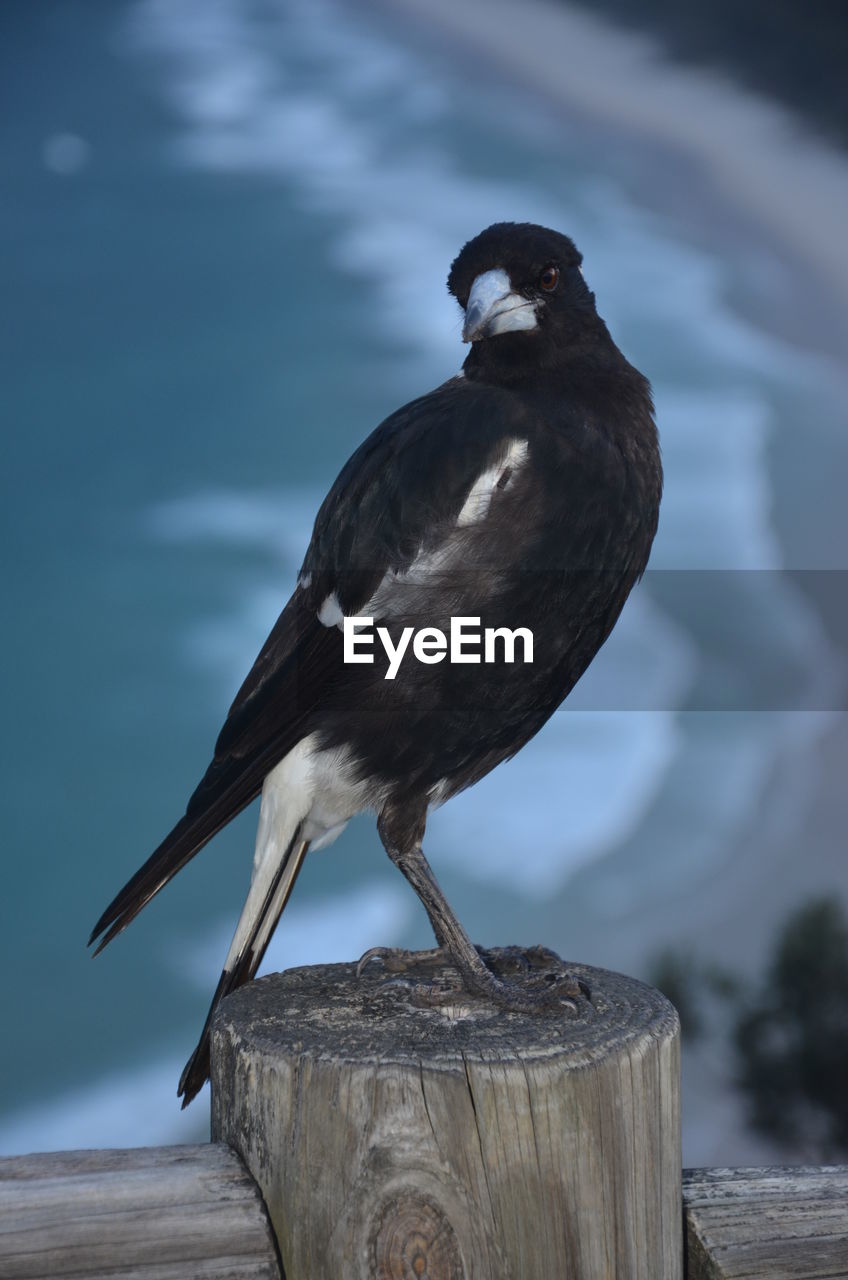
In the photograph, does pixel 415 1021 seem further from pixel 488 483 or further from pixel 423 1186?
pixel 488 483

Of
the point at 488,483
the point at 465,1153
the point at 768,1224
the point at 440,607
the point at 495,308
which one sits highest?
the point at 495,308

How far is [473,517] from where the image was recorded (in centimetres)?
154

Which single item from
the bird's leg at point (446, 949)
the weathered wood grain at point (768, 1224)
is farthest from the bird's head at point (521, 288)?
the weathered wood grain at point (768, 1224)

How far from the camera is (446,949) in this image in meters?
1.59

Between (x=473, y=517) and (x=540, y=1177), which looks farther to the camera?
(x=473, y=517)

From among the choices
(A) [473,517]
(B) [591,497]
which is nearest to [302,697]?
(A) [473,517]

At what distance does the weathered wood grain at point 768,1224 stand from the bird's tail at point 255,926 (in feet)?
2.09

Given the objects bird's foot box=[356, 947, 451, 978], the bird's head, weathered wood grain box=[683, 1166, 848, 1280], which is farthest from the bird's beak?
weathered wood grain box=[683, 1166, 848, 1280]

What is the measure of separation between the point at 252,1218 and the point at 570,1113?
280mm

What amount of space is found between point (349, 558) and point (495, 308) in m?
0.42

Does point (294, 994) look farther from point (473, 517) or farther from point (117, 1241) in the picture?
point (473, 517)

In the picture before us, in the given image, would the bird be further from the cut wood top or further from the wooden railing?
the wooden railing

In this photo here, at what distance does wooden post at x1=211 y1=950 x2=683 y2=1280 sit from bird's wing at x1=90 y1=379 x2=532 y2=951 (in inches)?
Answer: 18.8

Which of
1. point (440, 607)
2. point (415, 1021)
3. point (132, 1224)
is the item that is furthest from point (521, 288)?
point (132, 1224)
